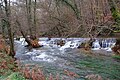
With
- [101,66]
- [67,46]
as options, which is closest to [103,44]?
[67,46]

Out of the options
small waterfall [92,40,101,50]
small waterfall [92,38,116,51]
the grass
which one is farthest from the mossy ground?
small waterfall [92,38,116,51]

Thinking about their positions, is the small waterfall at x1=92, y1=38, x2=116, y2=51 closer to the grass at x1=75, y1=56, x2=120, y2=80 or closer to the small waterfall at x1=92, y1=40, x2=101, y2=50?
the small waterfall at x1=92, y1=40, x2=101, y2=50

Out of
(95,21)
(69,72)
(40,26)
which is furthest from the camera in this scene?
(40,26)

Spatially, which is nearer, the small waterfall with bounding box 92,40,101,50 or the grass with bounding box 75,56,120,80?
the grass with bounding box 75,56,120,80

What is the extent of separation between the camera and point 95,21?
55.0ft

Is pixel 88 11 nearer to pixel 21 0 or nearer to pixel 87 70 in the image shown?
pixel 87 70

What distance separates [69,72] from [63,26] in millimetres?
14090

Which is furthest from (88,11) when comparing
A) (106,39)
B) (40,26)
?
(40,26)

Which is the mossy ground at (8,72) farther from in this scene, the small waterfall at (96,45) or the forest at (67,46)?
the small waterfall at (96,45)

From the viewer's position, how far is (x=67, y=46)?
23969mm

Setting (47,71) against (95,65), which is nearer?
(47,71)

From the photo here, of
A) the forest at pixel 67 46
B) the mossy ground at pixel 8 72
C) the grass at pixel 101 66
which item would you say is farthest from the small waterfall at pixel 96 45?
the mossy ground at pixel 8 72

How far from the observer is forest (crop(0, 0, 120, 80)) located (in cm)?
1198

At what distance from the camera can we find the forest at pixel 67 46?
12.0 metres
